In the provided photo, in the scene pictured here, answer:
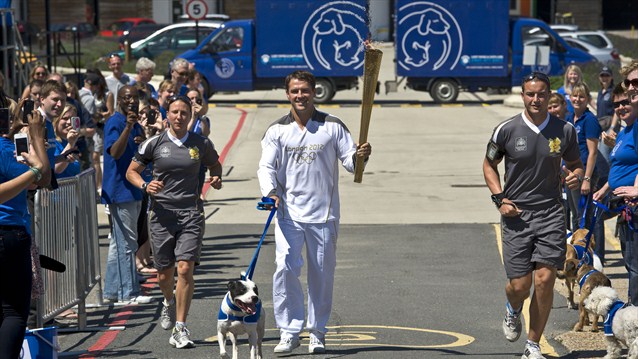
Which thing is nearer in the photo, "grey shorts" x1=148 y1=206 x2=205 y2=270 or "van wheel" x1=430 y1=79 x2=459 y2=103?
"grey shorts" x1=148 y1=206 x2=205 y2=270

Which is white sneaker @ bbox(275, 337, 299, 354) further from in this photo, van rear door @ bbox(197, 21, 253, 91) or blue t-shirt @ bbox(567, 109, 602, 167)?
van rear door @ bbox(197, 21, 253, 91)

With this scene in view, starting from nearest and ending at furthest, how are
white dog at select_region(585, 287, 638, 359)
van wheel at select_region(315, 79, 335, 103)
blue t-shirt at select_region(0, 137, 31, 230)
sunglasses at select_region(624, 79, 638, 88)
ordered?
blue t-shirt at select_region(0, 137, 31, 230), white dog at select_region(585, 287, 638, 359), sunglasses at select_region(624, 79, 638, 88), van wheel at select_region(315, 79, 335, 103)

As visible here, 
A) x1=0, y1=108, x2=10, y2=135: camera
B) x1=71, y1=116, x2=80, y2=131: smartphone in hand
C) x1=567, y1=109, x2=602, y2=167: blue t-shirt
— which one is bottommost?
x1=567, y1=109, x2=602, y2=167: blue t-shirt

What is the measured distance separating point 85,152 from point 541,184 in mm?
8231

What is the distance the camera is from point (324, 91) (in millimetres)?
33344

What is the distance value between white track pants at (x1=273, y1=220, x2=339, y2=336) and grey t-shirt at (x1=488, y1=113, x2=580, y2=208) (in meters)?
1.43

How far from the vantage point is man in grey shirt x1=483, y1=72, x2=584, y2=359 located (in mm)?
8469

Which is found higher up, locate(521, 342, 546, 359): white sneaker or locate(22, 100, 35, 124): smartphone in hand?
locate(22, 100, 35, 124): smartphone in hand

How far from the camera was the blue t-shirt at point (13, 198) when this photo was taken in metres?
6.90

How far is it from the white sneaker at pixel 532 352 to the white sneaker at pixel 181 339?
2523 millimetres

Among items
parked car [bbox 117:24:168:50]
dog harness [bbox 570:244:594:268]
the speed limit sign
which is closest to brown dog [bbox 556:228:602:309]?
dog harness [bbox 570:244:594:268]

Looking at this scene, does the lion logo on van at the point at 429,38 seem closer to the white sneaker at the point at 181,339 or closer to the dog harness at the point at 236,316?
the white sneaker at the point at 181,339

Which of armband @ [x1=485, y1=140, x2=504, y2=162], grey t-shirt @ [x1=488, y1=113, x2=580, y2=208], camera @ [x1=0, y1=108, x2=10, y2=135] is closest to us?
camera @ [x1=0, y1=108, x2=10, y2=135]

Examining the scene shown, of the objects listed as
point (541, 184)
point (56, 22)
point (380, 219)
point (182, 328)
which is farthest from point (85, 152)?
point (56, 22)
